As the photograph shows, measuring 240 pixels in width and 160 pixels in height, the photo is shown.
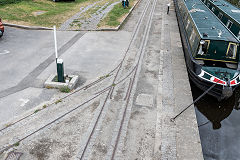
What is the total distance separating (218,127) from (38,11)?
21057 mm

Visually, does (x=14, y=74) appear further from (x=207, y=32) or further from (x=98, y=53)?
(x=207, y=32)

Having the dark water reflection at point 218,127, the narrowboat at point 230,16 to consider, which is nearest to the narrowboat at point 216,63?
the dark water reflection at point 218,127

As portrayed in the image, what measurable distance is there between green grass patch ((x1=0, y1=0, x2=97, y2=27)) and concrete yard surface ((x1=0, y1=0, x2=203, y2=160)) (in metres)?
7.50

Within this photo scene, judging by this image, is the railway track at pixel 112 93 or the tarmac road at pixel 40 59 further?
the tarmac road at pixel 40 59

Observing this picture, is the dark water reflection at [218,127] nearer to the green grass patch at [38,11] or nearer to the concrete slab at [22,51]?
the concrete slab at [22,51]

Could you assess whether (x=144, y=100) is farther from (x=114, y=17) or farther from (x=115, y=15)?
(x=115, y=15)

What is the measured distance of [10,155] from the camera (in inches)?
250

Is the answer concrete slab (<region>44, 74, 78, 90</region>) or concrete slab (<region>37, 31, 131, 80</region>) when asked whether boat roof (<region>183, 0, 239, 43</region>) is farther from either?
concrete slab (<region>44, 74, 78, 90</region>)

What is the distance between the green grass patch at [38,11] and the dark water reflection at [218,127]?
14857 mm

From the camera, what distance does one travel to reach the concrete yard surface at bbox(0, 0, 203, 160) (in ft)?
22.1

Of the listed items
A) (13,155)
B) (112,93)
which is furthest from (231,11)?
(13,155)

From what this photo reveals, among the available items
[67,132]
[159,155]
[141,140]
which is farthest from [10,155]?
[159,155]

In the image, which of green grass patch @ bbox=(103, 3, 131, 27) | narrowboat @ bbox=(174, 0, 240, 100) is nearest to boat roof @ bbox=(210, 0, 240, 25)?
narrowboat @ bbox=(174, 0, 240, 100)

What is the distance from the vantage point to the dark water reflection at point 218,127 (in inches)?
299
